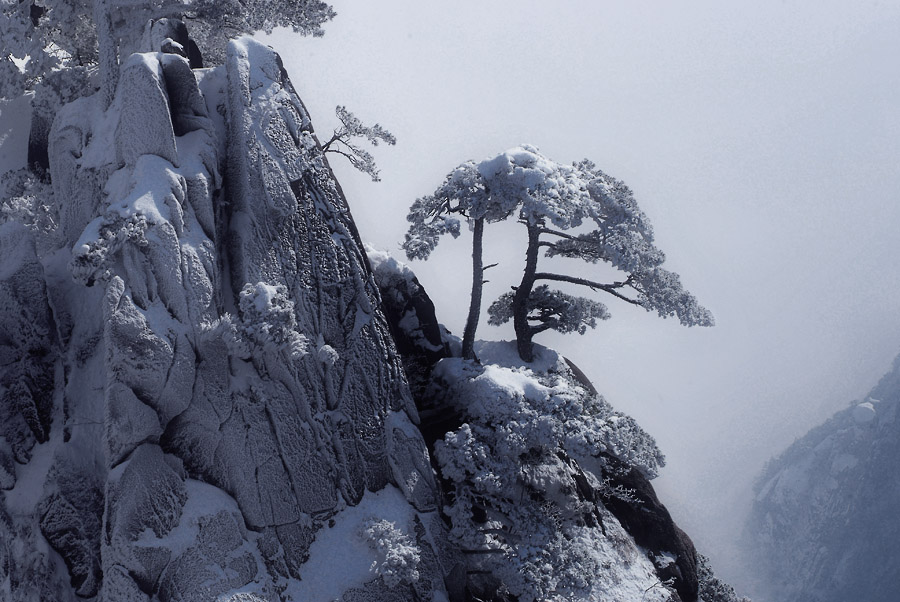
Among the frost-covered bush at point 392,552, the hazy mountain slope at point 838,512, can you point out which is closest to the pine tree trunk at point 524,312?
the frost-covered bush at point 392,552

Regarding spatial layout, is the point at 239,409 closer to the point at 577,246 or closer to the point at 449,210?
the point at 449,210

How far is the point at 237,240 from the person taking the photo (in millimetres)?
16938

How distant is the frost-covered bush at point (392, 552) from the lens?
16625mm

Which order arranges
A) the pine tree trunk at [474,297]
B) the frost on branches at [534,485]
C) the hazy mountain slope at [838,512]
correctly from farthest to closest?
the hazy mountain slope at [838,512] → the pine tree trunk at [474,297] → the frost on branches at [534,485]

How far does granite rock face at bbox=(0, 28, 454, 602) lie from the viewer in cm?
1525

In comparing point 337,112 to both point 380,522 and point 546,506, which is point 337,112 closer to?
point 380,522

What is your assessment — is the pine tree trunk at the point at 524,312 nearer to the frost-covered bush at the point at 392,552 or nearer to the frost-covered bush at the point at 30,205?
the frost-covered bush at the point at 392,552

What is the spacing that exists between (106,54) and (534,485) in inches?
609

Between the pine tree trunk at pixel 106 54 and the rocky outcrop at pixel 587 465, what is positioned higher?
the pine tree trunk at pixel 106 54

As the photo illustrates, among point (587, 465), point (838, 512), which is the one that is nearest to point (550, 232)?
point (587, 465)

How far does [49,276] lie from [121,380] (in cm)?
528

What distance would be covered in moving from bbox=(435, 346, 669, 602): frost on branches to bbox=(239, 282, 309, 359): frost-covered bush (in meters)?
4.93

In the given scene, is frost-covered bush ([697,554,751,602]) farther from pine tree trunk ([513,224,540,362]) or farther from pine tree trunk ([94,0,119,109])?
pine tree trunk ([94,0,119,109])

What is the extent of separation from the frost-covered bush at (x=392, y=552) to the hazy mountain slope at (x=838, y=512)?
8688cm
